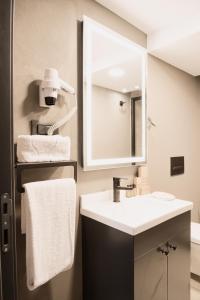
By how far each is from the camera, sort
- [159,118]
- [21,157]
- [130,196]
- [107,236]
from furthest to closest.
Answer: [159,118], [130,196], [107,236], [21,157]

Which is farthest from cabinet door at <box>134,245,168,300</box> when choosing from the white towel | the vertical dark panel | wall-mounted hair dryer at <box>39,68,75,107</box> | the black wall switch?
the black wall switch

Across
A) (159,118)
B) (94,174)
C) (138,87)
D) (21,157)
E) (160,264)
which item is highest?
(138,87)

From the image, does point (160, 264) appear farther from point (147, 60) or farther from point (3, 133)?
point (147, 60)

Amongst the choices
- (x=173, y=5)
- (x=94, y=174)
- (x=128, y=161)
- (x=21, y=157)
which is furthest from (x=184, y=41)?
(x=21, y=157)

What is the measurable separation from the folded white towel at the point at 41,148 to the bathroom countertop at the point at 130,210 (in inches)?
15.5

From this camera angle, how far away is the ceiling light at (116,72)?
1.51 m

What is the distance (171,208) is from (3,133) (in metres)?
1.07

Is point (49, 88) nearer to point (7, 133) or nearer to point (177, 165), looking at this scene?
point (7, 133)

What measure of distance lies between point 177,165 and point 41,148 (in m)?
1.64

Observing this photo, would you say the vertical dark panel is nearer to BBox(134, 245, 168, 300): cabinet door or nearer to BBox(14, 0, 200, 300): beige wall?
BBox(14, 0, 200, 300): beige wall

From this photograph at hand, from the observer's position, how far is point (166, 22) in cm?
160

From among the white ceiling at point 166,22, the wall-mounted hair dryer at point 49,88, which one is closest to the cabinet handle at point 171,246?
the wall-mounted hair dryer at point 49,88

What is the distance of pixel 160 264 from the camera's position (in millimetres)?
1161

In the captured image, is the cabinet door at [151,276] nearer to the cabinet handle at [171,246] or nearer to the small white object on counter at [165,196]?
the cabinet handle at [171,246]
